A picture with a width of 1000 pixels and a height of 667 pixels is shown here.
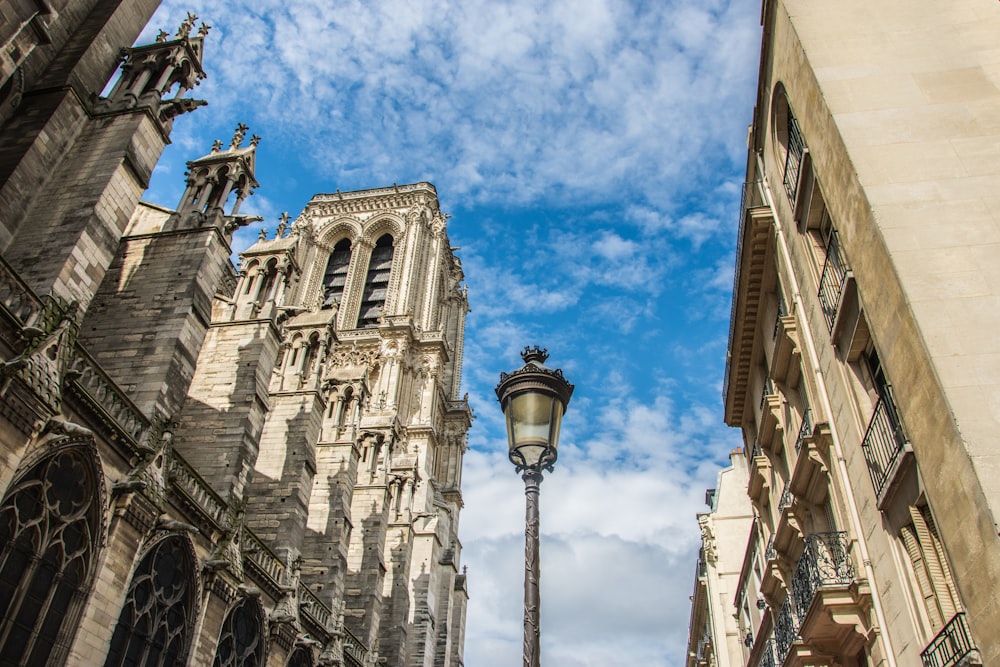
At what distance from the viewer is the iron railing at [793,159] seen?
12992 millimetres

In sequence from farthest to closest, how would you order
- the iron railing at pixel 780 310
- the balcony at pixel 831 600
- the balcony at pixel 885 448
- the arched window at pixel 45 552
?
the iron railing at pixel 780 310 → the balcony at pixel 831 600 → the arched window at pixel 45 552 → the balcony at pixel 885 448

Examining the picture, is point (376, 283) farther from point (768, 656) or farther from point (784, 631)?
point (784, 631)

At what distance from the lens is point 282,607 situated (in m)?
17.5

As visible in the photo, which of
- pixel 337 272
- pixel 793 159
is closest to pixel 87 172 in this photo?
pixel 793 159

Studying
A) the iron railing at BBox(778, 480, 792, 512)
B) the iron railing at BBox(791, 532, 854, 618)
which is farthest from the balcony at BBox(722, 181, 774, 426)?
the iron railing at BBox(791, 532, 854, 618)

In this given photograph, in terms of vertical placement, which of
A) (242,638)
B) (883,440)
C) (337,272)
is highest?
(337,272)

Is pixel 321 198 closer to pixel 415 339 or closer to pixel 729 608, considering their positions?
pixel 415 339

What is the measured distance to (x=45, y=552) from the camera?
419 inches

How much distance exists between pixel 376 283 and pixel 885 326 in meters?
48.5

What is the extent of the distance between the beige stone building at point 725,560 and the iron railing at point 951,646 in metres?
14.6

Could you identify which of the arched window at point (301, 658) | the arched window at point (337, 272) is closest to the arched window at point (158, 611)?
the arched window at point (301, 658)

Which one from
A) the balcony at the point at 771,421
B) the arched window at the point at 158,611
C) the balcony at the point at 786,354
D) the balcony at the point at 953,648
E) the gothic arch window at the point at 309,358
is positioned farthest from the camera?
the gothic arch window at the point at 309,358

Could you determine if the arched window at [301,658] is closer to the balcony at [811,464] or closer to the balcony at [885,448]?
the balcony at [811,464]

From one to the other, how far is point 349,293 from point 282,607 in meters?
37.1
